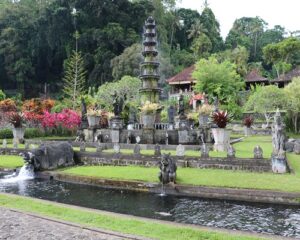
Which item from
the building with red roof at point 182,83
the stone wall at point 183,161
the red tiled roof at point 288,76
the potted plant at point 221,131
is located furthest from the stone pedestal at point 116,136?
the red tiled roof at point 288,76

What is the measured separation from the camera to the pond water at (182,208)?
967 centimetres

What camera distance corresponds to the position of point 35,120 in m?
34.7

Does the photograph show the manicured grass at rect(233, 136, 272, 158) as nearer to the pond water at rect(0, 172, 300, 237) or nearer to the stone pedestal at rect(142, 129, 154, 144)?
the stone pedestal at rect(142, 129, 154, 144)

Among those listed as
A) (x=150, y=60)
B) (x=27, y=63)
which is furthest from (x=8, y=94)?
(x=150, y=60)

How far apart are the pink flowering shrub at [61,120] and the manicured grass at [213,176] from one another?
17.6m

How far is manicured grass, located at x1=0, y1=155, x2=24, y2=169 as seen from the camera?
60.6 feet

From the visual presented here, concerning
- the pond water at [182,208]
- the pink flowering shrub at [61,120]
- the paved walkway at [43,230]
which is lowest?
the pond water at [182,208]

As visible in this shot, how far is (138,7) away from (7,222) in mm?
55855

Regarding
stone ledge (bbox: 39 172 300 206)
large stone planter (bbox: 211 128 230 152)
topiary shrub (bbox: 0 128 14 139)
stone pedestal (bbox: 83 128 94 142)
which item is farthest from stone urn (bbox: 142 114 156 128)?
topiary shrub (bbox: 0 128 14 139)

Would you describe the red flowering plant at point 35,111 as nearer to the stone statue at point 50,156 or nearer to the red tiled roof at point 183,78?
the stone statue at point 50,156

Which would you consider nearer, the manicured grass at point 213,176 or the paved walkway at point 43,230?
the paved walkway at point 43,230

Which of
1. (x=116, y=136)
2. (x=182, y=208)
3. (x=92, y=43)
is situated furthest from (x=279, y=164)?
(x=92, y=43)

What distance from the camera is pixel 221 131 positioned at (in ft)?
62.7

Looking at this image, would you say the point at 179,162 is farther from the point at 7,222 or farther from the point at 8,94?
the point at 8,94
